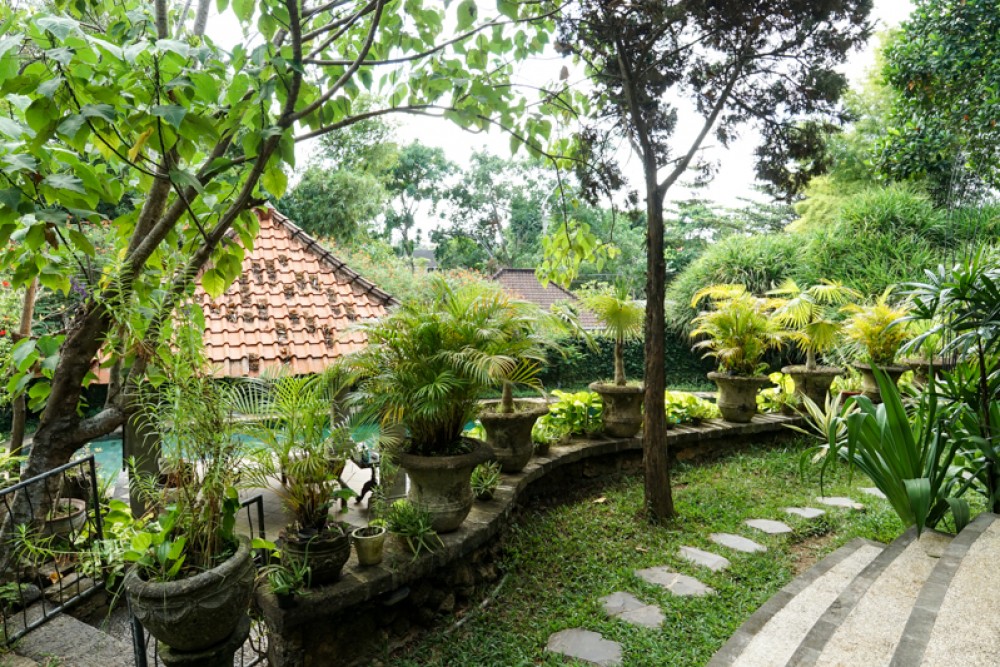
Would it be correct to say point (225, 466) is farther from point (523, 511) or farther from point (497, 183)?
point (497, 183)

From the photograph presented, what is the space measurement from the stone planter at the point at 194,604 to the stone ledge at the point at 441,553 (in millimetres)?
482

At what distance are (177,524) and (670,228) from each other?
27.0 metres

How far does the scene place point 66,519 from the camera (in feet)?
12.9

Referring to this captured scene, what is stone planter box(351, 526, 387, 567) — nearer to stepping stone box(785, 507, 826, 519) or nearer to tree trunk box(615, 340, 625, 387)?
tree trunk box(615, 340, 625, 387)

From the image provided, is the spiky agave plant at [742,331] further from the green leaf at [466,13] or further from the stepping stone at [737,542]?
the green leaf at [466,13]

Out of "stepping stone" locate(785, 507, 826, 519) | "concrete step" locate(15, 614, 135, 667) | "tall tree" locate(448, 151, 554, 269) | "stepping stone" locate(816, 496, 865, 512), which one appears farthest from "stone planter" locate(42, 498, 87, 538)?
"tall tree" locate(448, 151, 554, 269)

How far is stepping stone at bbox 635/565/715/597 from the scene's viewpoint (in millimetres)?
3171

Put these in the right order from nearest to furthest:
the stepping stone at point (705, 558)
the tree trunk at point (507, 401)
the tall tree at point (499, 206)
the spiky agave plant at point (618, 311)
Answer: the stepping stone at point (705, 558)
the tree trunk at point (507, 401)
the spiky agave plant at point (618, 311)
the tall tree at point (499, 206)

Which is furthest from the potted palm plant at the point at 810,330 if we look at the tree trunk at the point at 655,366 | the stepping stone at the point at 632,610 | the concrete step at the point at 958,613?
the stepping stone at the point at 632,610

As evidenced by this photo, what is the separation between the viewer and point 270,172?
2385 millimetres

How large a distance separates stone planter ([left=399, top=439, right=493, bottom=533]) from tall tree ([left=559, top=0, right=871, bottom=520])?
155 cm

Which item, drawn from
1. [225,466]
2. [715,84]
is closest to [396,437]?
[225,466]

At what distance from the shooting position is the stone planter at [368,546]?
9.31 feet

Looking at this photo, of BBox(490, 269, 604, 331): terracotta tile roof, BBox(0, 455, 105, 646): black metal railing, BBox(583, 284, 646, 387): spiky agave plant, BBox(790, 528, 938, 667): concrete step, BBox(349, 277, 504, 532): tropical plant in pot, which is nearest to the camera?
BBox(790, 528, 938, 667): concrete step
